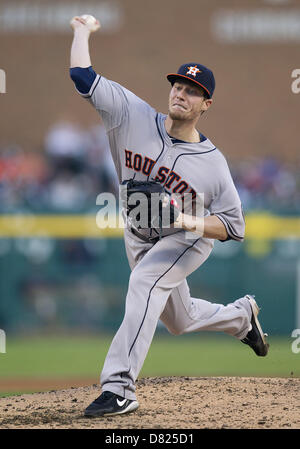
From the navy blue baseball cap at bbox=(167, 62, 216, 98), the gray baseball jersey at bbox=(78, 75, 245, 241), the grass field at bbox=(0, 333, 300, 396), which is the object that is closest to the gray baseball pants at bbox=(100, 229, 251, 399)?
the gray baseball jersey at bbox=(78, 75, 245, 241)

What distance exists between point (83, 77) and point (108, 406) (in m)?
1.74

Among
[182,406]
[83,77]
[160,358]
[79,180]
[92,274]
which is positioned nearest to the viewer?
[83,77]

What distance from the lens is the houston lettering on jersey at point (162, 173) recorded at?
4.46 m

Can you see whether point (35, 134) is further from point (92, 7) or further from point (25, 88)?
point (92, 7)

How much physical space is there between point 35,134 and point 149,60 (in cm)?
269

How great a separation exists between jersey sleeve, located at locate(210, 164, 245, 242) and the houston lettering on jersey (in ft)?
0.50

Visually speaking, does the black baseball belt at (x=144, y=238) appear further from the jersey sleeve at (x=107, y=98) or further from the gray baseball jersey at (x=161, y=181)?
the jersey sleeve at (x=107, y=98)

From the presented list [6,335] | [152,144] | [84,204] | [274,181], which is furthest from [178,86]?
[274,181]

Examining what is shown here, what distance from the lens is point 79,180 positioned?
10.8 m

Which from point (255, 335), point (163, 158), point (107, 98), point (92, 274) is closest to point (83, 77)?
point (107, 98)

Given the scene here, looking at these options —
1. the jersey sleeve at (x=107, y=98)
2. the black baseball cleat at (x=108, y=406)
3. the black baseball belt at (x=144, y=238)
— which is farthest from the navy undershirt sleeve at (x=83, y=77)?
the black baseball cleat at (x=108, y=406)

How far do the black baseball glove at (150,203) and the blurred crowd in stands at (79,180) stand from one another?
548cm

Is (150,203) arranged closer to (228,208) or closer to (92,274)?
(228,208)

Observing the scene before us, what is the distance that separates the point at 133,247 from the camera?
470cm
